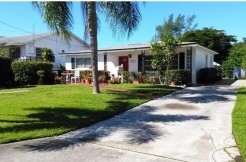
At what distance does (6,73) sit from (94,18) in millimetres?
10469

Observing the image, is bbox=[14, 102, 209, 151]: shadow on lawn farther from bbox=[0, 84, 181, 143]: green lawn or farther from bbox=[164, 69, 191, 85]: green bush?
bbox=[164, 69, 191, 85]: green bush

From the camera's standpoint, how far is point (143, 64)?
2350cm

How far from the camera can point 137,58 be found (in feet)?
80.0

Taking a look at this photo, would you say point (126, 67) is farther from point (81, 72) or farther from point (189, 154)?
point (189, 154)

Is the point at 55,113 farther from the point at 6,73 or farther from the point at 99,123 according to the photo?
→ the point at 6,73

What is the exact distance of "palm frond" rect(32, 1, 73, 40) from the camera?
41.2 ft

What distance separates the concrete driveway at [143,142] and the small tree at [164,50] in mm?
10180

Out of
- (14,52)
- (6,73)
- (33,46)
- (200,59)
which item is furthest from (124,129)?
(14,52)

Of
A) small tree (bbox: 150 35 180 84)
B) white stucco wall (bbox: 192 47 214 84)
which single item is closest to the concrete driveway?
small tree (bbox: 150 35 180 84)

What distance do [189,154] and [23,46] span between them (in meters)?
28.2

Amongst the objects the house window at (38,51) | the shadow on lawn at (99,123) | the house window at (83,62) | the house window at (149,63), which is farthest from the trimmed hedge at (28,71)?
the shadow on lawn at (99,123)

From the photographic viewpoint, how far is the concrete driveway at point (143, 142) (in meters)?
5.85

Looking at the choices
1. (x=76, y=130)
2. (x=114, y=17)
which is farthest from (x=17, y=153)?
(x=114, y=17)

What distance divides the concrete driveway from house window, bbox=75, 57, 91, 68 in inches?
697
